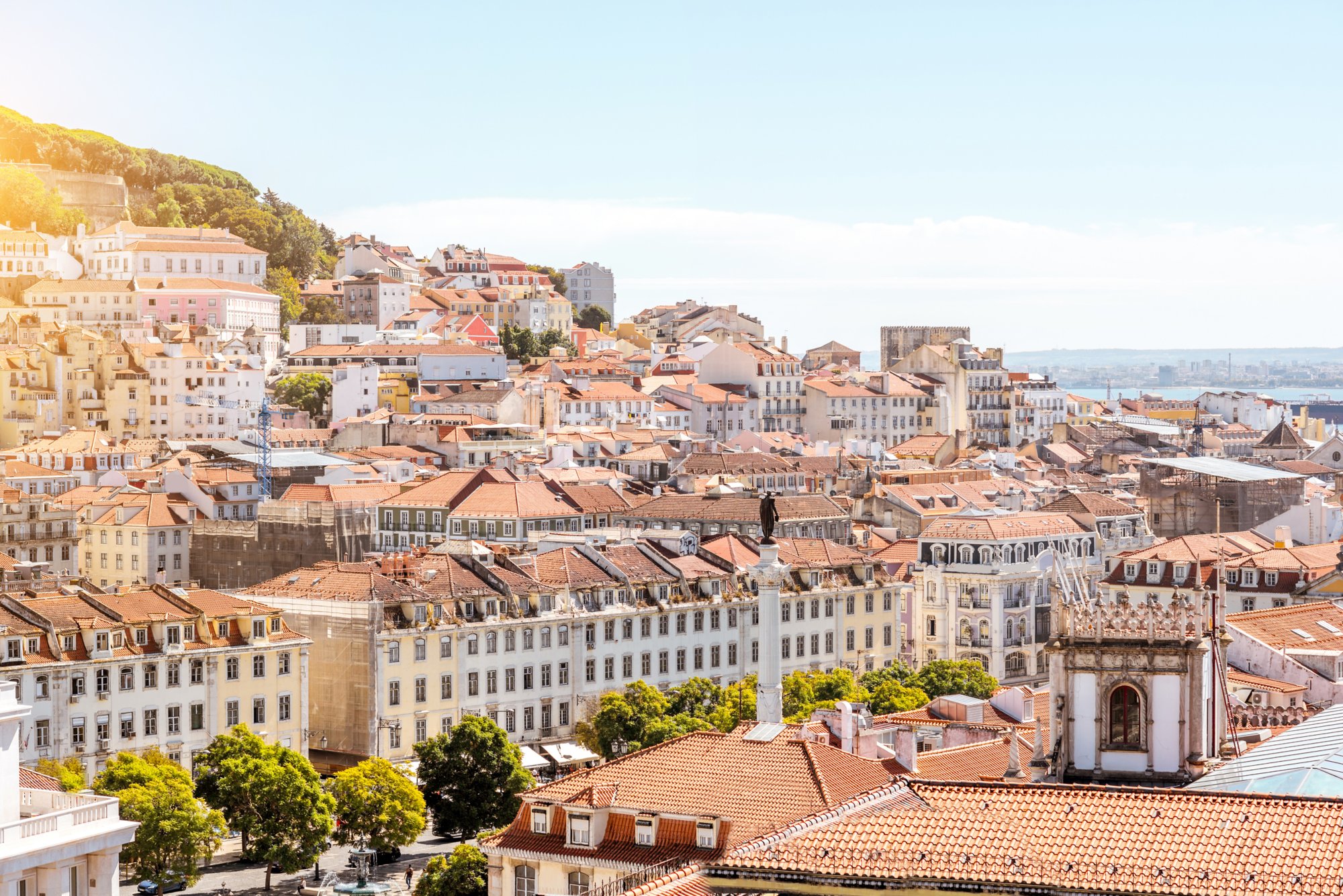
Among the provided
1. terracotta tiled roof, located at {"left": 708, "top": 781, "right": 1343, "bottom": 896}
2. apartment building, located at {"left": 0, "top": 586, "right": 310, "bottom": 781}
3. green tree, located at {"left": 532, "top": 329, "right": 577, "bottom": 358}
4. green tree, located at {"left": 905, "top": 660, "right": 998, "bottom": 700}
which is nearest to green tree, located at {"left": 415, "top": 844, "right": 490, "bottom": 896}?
apartment building, located at {"left": 0, "top": 586, "right": 310, "bottom": 781}

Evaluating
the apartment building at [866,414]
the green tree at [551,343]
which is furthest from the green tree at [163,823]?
the green tree at [551,343]

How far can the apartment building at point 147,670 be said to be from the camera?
6706 cm

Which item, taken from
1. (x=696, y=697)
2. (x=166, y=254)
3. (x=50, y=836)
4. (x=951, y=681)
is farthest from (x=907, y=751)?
(x=166, y=254)

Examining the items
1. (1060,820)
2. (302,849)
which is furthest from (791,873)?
(302,849)

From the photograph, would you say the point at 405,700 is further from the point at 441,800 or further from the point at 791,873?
the point at 791,873

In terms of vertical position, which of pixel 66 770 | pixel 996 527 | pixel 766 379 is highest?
pixel 766 379

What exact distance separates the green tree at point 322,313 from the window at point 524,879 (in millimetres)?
153275

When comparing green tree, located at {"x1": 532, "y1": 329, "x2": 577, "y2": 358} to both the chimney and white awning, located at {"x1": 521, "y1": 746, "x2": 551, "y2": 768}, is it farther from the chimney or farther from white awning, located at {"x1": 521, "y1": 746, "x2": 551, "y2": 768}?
the chimney

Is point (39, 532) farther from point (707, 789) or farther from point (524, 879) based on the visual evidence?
point (707, 789)

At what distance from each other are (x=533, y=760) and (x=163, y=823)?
19955 millimetres

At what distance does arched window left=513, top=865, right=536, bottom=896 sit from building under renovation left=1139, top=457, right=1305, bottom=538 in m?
76.9

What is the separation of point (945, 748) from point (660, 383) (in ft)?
371

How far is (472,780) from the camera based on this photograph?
66.2 metres

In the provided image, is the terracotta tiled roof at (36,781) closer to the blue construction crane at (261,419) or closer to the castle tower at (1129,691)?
the castle tower at (1129,691)
